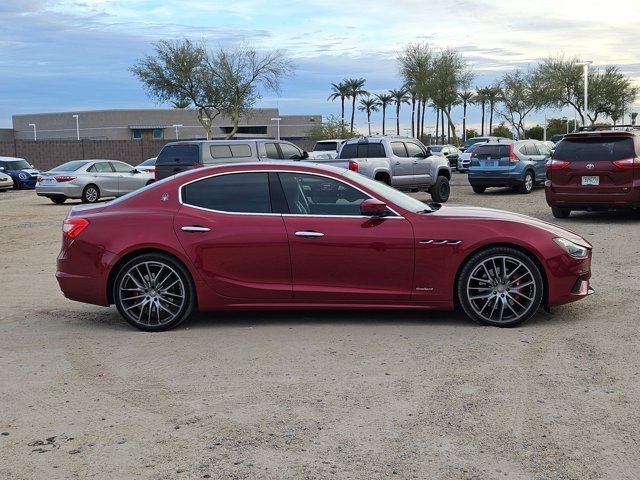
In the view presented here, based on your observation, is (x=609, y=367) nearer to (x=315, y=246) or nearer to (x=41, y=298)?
(x=315, y=246)

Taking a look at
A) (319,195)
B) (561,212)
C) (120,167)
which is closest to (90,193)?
(120,167)

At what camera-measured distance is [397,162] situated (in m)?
21.0

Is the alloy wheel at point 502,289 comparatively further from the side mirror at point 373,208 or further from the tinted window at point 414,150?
the tinted window at point 414,150

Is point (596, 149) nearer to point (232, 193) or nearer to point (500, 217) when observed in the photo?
point (500, 217)

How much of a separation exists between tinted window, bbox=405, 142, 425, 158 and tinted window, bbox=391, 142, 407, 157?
0.18 metres

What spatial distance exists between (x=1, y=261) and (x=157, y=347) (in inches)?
264

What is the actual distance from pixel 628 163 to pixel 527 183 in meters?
9.92

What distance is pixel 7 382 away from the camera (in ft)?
18.3

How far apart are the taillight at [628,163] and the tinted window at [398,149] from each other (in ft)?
A: 23.8

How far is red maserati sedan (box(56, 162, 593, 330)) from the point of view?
6.91 m

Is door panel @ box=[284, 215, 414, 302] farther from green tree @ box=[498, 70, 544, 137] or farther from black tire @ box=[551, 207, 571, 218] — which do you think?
green tree @ box=[498, 70, 544, 137]

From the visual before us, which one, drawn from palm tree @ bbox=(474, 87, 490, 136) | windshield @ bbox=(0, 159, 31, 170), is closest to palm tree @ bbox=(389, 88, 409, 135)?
palm tree @ bbox=(474, 87, 490, 136)

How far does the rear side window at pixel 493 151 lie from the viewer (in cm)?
2459

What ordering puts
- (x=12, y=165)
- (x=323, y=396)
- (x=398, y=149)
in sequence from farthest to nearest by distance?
(x=12, y=165), (x=398, y=149), (x=323, y=396)
